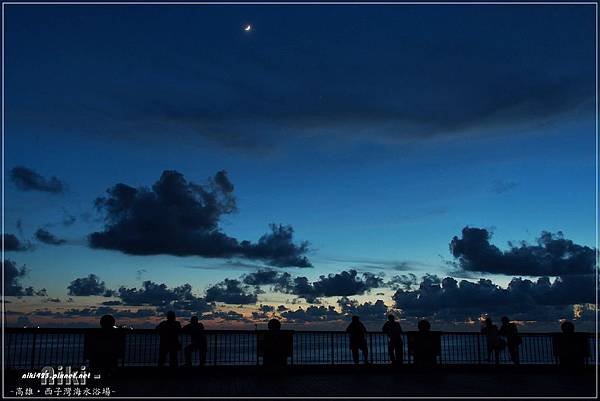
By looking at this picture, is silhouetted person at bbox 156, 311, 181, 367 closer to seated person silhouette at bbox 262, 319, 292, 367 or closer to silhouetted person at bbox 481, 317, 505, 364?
seated person silhouette at bbox 262, 319, 292, 367

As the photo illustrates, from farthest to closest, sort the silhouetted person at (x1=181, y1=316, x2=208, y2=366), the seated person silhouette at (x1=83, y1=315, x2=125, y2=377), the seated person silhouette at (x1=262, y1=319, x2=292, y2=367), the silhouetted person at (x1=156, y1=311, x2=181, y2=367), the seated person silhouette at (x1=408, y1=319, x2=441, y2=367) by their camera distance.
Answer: the seated person silhouette at (x1=408, y1=319, x2=441, y2=367) < the seated person silhouette at (x1=262, y1=319, x2=292, y2=367) < the silhouetted person at (x1=181, y1=316, x2=208, y2=366) < the silhouetted person at (x1=156, y1=311, x2=181, y2=367) < the seated person silhouette at (x1=83, y1=315, x2=125, y2=377)

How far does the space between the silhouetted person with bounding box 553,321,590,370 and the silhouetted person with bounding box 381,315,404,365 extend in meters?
5.91

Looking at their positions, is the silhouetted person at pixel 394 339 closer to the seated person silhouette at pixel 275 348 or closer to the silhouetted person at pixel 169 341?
the seated person silhouette at pixel 275 348

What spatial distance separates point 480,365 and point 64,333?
13.6 metres

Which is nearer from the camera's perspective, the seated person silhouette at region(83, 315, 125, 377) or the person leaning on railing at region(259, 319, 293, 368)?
the seated person silhouette at region(83, 315, 125, 377)

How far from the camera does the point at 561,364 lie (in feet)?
71.2

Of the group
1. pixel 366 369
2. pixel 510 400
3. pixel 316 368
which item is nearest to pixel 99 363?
pixel 316 368

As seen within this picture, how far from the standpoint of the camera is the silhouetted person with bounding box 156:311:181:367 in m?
18.7

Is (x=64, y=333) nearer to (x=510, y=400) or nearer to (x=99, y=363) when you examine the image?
(x=99, y=363)

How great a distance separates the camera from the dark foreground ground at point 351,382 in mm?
14367

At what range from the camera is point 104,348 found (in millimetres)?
17203

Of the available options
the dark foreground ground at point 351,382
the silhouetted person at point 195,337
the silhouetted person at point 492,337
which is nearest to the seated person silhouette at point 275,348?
the dark foreground ground at point 351,382

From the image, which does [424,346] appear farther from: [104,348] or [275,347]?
[104,348]

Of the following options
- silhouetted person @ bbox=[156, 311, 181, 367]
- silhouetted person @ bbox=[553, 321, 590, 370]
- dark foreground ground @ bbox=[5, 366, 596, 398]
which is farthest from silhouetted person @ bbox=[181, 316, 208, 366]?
silhouetted person @ bbox=[553, 321, 590, 370]
